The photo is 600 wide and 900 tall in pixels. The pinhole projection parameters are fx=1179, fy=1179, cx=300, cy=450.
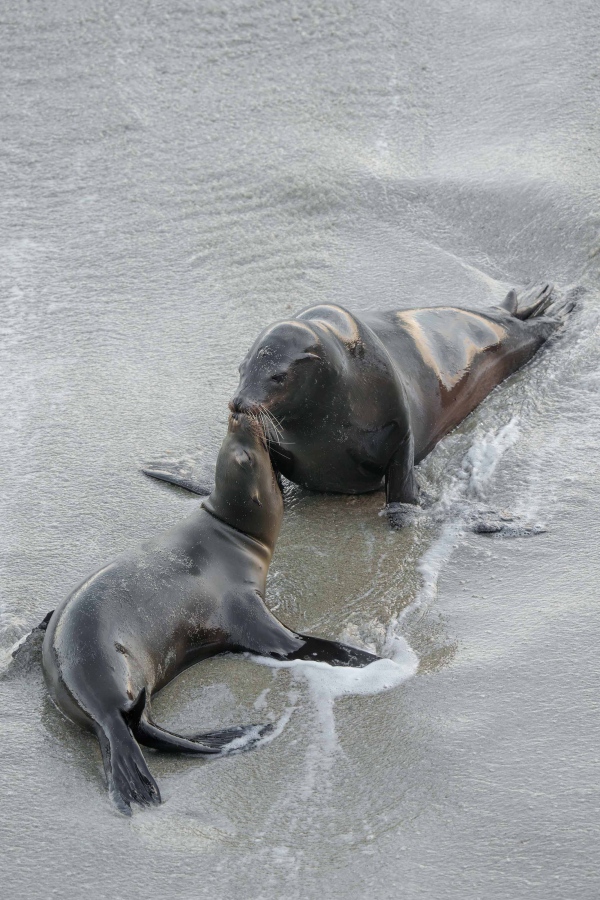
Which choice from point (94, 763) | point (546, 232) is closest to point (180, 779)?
point (94, 763)

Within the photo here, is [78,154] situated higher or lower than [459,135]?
lower

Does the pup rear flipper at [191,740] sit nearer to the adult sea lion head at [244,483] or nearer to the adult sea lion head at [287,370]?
the adult sea lion head at [244,483]

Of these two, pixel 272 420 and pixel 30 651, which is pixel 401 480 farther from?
pixel 30 651

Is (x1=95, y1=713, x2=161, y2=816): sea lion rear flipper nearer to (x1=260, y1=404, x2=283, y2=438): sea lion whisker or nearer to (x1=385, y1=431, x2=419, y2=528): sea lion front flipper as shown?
(x1=260, y1=404, x2=283, y2=438): sea lion whisker

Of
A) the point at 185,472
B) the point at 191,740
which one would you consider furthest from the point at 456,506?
the point at 191,740

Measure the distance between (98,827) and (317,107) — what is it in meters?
6.90

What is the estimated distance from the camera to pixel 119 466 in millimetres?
5484

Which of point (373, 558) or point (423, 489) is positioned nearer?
point (373, 558)

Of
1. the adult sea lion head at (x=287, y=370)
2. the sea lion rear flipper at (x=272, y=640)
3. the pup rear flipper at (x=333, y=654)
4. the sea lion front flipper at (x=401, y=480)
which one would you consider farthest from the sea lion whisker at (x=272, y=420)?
the pup rear flipper at (x=333, y=654)

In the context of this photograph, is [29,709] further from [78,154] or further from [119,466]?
[78,154]

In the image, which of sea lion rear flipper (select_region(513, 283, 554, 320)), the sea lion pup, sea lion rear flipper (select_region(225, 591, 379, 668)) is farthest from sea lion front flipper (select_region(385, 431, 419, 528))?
sea lion rear flipper (select_region(513, 283, 554, 320))

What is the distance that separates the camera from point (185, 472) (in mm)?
5406

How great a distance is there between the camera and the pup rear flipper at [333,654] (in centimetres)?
400

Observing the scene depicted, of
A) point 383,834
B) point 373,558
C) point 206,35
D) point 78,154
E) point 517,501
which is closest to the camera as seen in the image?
point 383,834
